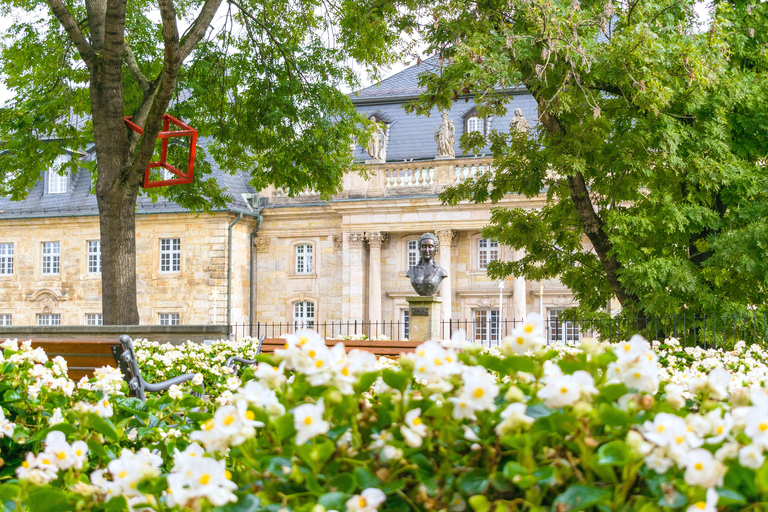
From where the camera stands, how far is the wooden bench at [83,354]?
568cm

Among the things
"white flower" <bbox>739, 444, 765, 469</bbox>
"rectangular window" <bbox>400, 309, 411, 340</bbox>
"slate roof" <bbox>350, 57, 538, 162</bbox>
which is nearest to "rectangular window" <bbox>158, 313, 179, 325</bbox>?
"rectangular window" <bbox>400, 309, 411, 340</bbox>

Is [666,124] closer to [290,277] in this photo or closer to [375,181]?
[375,181]

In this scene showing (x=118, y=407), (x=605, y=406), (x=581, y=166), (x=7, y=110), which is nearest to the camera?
(x=605, y=406)

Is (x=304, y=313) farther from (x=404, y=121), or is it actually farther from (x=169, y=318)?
(x=404, y=121)

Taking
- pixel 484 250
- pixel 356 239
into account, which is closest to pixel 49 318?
pixel 356 239

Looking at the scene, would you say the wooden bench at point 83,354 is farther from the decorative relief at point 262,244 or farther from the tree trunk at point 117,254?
the decorative relief at point 262,244

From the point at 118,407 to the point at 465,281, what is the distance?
26168mm

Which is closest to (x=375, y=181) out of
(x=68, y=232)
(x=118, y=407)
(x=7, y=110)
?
(x=68, y=232)

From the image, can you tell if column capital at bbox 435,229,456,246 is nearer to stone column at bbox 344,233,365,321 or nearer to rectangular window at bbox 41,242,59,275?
stone column at bbox 344,233,365,321

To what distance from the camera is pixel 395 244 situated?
2916 cm

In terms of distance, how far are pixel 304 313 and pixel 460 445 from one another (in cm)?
2927

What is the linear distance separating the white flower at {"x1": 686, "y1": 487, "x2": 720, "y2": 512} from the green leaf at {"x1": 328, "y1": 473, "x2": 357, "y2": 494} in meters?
0.59

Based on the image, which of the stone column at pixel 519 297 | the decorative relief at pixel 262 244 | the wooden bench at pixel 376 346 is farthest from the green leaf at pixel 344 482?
the decorative relief at pixel 262 244

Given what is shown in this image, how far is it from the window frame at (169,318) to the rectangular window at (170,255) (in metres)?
1.68
